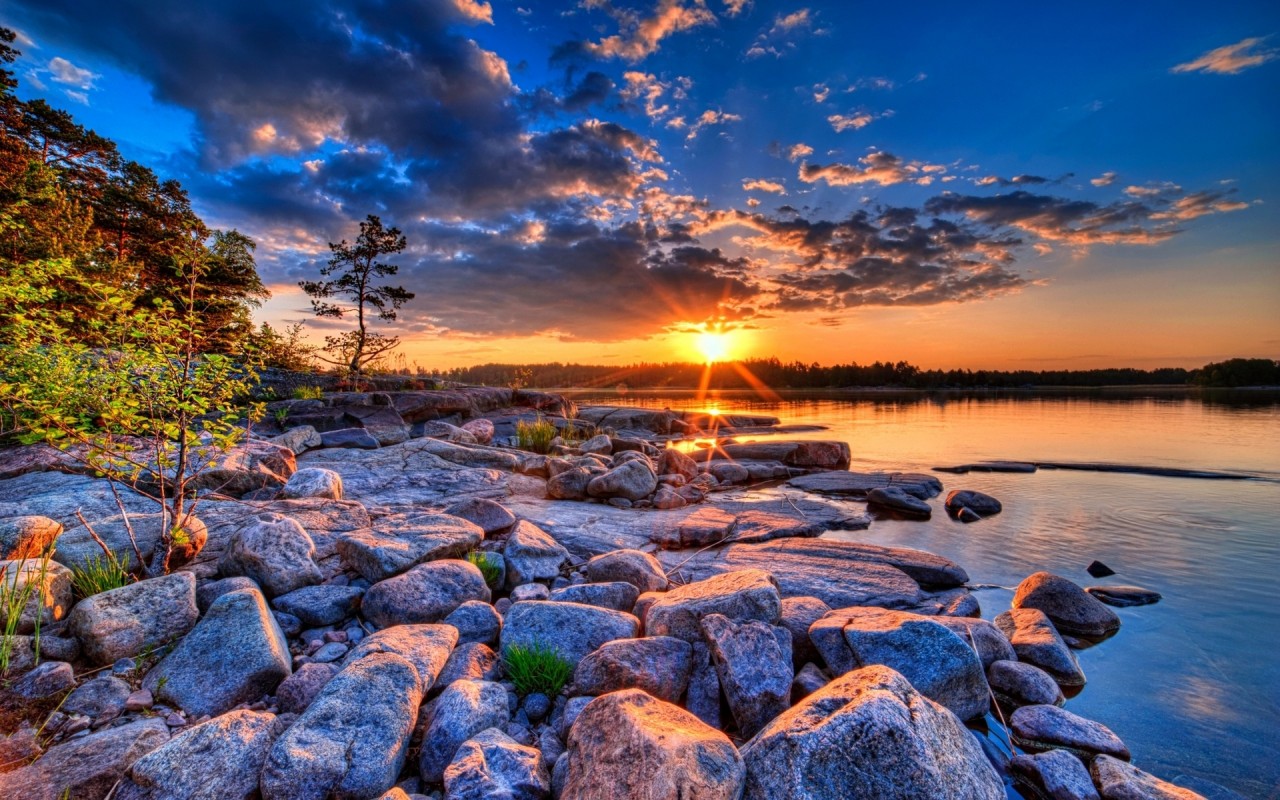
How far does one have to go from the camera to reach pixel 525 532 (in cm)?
568

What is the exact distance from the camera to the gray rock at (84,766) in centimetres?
223

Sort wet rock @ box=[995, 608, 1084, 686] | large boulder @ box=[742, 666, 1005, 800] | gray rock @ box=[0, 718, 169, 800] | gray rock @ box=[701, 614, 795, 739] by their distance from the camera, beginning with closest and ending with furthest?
large boulder @ box=[742, 666, 1005, 800]
gray rock @ box=[0, 718, 169, 800]
gray rock @ box=[701, 614, 795, 739]
wet rock @ box=[995, 608, 1084, 686]

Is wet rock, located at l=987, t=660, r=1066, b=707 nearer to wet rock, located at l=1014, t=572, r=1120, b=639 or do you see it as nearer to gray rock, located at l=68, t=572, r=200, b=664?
wet rock, located at l=1014, t=572, r=1120, b=639

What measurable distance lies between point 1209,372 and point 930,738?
108727 millimetres

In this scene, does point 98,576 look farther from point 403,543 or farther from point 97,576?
point 403,543

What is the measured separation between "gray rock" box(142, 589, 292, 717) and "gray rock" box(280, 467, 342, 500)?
2.94m

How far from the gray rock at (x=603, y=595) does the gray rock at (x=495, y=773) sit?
1.83 meters

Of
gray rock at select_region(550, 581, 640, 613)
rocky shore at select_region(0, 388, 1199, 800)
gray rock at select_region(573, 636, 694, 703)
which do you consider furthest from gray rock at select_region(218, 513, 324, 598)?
gray rock at select_region(573, 636, 694, 703)

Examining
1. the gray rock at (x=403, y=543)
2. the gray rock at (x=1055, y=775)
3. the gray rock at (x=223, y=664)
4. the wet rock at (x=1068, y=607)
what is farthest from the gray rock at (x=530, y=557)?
the wet rock at (x=1068, y=607)

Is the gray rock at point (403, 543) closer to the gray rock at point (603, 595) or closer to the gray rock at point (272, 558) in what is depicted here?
the gray rock at point (272, 558)

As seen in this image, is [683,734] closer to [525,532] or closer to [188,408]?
[525,532]

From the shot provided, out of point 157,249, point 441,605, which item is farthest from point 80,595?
point 157,249

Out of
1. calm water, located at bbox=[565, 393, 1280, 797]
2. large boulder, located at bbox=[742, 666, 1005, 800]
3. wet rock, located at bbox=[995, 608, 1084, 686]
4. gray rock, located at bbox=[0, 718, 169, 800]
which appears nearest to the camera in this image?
large boulder, located at bbox=[742, 666, 1005, 800]

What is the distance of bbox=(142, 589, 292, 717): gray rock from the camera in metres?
2.98
